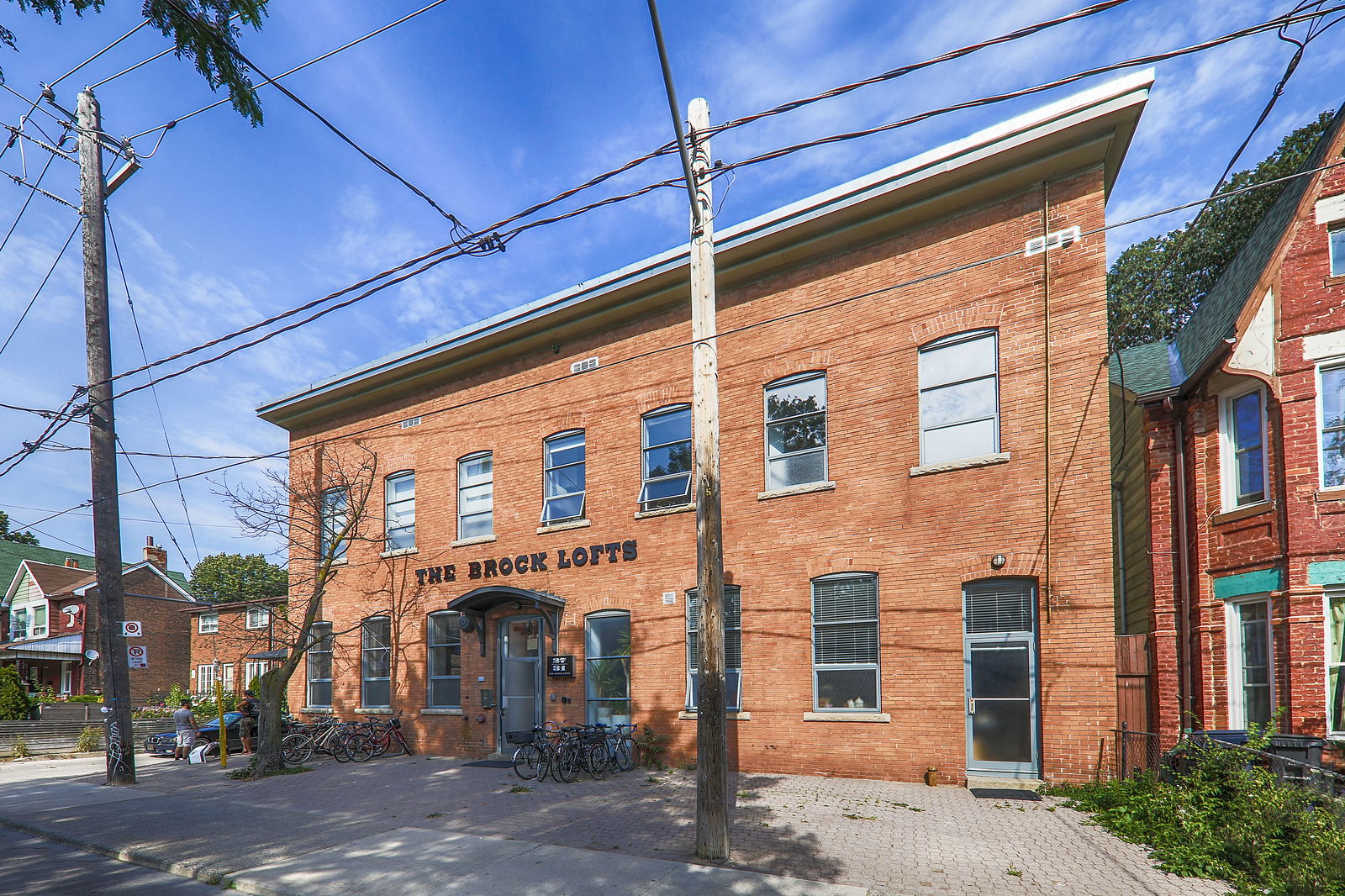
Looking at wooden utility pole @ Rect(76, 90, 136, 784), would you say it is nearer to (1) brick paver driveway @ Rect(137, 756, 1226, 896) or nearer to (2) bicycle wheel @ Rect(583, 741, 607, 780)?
(1) brick paver driveway @ Rect(137, 756, 1226, 896)

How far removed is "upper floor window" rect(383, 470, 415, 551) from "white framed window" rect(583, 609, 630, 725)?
6.01 meters

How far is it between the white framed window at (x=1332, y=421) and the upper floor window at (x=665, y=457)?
371 inches

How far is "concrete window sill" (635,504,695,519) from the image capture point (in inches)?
587

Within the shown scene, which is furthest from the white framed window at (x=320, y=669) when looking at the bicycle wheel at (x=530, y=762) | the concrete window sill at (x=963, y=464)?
the concrete window sill at (x=963, y=464)

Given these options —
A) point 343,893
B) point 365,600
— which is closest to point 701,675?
point 343,893

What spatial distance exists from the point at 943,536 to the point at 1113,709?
10.3ft

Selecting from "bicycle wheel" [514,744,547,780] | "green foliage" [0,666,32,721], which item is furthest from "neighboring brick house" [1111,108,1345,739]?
"green foliage" [0,666,32,721]

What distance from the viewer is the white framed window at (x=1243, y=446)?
37.4 ft

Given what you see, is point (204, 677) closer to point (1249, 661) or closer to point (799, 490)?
point (799, 490)

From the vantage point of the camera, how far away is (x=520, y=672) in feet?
56.1

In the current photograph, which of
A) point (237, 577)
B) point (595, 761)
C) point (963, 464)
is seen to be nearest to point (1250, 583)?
point (963, 464)

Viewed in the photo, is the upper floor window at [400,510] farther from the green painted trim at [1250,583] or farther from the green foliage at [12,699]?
the green foliage at [12,699]

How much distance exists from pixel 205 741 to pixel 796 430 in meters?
16.2

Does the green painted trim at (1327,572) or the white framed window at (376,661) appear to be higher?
the green painted trim at (1327,572)
